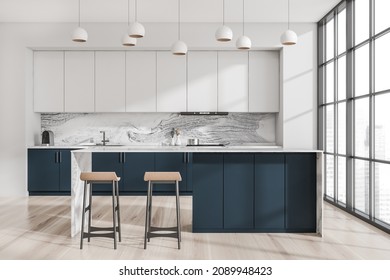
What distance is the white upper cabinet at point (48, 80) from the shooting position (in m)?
7.57

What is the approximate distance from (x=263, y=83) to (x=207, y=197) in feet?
11.3

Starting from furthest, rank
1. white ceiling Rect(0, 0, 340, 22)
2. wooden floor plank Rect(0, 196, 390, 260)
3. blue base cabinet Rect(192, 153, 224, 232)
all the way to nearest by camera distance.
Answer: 1. white ceiling Rect(0, 0, 340, 22)
2. blue base cabinet Rect(192, 153, 224, 232)
3. wooden floor plank Rect(0, 196, 390, 260)

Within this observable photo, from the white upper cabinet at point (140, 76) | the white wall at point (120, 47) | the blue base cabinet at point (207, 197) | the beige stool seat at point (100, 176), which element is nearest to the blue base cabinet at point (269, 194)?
the blue base cabinet at point (207, 197)


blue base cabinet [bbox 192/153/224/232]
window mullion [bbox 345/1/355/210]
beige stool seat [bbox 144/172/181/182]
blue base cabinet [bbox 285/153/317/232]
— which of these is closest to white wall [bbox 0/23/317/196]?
window mullion [bbox 345/1/355/210]

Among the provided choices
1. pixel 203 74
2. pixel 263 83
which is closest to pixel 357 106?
pixel 263 83

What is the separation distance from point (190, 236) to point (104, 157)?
10.9ft

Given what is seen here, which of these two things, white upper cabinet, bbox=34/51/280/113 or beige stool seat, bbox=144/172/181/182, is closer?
beige stool seat, bbox=144/172/181/182

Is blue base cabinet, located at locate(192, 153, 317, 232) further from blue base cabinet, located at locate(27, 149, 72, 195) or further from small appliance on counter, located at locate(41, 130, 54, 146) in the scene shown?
small appliance on counter, located at locate(41, 130, 54, 146)

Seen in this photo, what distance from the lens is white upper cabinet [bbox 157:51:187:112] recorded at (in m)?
7.59

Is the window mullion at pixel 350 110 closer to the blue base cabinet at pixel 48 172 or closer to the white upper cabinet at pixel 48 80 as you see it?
the blue base cabinet at pixel 48 172

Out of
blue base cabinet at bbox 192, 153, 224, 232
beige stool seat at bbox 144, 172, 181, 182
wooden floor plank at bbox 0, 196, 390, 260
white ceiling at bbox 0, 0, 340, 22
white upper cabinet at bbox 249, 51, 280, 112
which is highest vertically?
white ceiling at bbox 0, 0, 340, 22

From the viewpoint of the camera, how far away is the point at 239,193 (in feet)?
15.7

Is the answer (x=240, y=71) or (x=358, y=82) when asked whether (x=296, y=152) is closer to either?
(x=358, y=82)

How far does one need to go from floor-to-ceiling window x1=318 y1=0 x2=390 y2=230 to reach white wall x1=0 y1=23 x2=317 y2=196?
28 cm
